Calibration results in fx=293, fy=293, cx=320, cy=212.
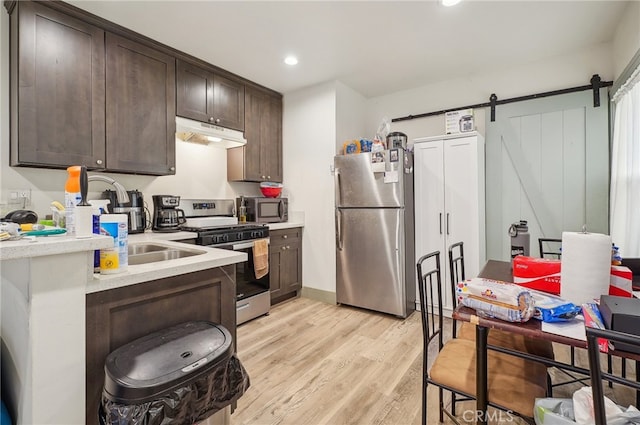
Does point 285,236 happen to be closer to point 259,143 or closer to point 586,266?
point 259,143

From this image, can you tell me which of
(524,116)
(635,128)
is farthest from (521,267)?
(524,116)

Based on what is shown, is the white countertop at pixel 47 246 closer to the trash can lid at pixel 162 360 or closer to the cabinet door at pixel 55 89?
the trash can lid at pixel 162 360

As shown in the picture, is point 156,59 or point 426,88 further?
point 426,88

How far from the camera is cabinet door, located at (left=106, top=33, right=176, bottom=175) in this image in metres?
2.40

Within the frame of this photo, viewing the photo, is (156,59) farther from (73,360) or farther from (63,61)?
(73,360)

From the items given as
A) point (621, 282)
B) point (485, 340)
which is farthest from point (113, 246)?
point (621, 282)

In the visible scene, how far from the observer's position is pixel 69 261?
94 cm

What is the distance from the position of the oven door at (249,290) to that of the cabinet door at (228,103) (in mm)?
1355

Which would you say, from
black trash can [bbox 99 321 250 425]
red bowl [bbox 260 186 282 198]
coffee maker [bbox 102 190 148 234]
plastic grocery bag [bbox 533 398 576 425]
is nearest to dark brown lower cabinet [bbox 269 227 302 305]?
red bowl [bbox 260 186 282 198]

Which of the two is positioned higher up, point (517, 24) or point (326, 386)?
point (517, 24)

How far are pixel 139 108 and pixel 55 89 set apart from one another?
0.55 meters

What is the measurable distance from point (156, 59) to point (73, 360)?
2606 millimetres

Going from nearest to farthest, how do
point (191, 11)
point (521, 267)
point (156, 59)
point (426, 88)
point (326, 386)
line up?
point (521, 267) < point (326, 386) < point (191, 11) < point (156, 59) < point (426, 88)

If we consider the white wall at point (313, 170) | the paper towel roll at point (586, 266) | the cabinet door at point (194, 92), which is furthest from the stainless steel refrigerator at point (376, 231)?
the paper towel roll at point (586, 266)
